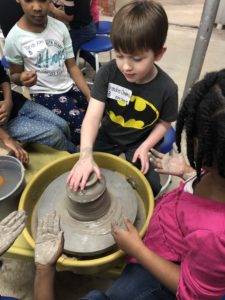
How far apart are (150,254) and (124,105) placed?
0.67 metres

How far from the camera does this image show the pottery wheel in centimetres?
111

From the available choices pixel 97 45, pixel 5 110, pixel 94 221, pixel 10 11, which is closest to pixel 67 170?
pixel 94 221

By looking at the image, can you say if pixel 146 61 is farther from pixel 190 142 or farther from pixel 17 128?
pixel 17 128

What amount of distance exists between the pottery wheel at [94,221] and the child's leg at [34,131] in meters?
0.28

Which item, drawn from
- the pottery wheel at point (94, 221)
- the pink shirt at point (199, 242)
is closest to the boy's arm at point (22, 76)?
the pottery wheel at point (94, 221)

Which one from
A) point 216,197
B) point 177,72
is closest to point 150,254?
point 216,197

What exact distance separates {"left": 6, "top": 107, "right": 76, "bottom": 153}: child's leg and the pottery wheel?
0.28 m

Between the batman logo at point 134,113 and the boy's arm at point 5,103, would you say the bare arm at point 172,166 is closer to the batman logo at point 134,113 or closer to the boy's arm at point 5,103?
the batman logo at point 134,113

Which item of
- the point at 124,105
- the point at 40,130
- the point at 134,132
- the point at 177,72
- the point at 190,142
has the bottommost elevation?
the point at 177,72

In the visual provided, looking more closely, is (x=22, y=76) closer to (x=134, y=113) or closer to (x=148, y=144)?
(x=134, y=113)

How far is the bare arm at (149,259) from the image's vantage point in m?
0.82

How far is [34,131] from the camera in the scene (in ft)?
4.91

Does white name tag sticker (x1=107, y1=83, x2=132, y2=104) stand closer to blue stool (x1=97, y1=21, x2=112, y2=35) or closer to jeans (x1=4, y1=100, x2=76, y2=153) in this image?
jeans (x1=4, y1=100, x2=76, y2=153)

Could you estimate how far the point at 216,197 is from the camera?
726 millimetres
